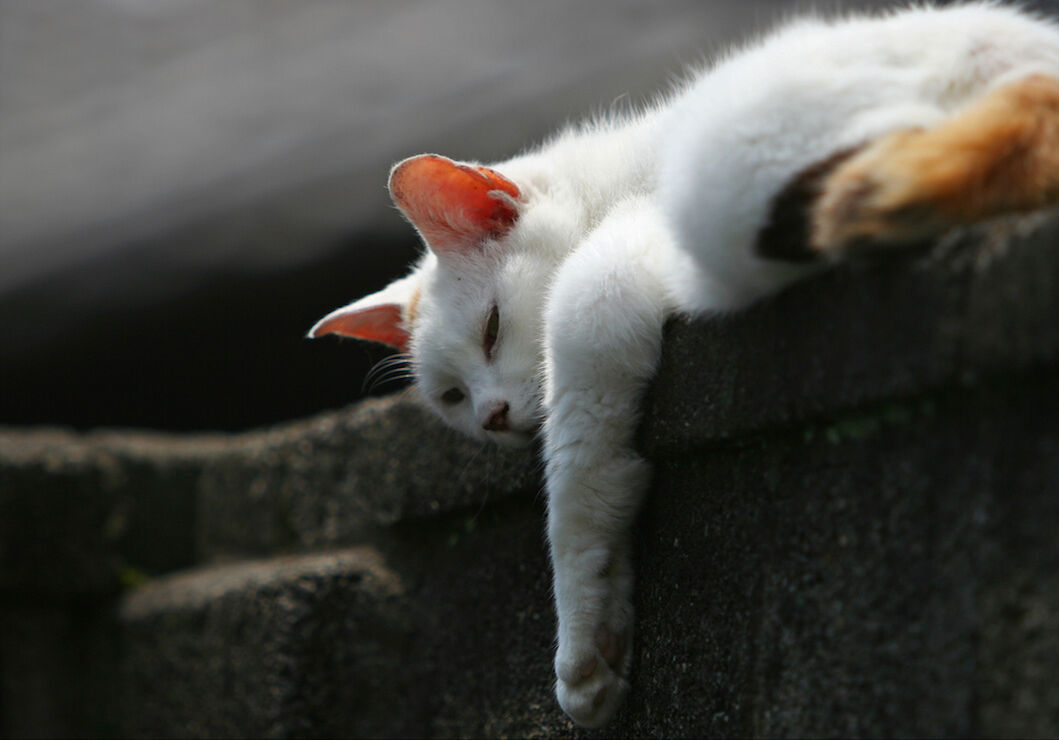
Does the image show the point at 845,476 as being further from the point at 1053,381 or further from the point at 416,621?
the point at 416,621

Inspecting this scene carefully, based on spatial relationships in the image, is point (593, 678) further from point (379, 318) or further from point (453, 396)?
point (379, 318)

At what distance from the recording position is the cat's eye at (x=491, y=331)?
5.76ft

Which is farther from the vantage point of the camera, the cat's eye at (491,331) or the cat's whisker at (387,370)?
the cat's whisker at (387,370)

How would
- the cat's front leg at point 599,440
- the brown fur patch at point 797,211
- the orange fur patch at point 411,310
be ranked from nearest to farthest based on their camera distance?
the brown fur patch at point 797,211, the cat's front leg at point 599,440, the orange fur patch at point 411,310

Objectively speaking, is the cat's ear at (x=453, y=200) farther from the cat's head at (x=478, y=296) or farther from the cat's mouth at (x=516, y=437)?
the cat's mouth at (x=516, y=437)

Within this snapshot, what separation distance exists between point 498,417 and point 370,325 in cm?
57

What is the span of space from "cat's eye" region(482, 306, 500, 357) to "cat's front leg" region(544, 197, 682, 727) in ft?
1.18

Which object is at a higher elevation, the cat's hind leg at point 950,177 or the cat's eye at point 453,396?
the cat's hind leg at point 950,177

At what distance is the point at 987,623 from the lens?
852mm

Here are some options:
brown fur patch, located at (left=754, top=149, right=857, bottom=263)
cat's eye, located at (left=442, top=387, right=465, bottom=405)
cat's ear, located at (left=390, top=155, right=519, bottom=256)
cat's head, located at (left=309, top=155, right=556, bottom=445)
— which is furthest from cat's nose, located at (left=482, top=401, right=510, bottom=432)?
brown fur patch, located at (left=754, top=149, right=857, bottom=263)

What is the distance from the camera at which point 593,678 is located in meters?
1.37

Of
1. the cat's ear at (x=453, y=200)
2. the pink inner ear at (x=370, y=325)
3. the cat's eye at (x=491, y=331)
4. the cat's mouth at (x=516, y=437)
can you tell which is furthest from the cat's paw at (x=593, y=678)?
the pink inner ear at (x=370, y=325)

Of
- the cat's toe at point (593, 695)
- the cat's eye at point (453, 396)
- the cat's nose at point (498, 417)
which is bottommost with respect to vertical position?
the cat's toe at point (593, 695)

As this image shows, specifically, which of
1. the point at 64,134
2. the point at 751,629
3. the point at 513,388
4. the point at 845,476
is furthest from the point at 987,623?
the point at 64,134
